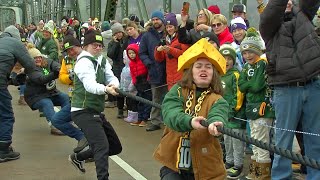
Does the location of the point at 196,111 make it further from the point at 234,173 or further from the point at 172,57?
the point at 172,57

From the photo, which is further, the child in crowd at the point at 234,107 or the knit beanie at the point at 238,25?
the knit beanie at the point at 238,25

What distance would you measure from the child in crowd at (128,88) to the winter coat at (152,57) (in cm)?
81

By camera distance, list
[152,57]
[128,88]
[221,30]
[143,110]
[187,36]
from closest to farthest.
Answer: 1. [221,30]
2. [187,36]
3. [152,57]
4. [143,110]
5. [128,88]

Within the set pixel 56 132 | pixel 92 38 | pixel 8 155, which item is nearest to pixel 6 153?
pixel 8 155

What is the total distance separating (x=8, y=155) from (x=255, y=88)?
3.40 m

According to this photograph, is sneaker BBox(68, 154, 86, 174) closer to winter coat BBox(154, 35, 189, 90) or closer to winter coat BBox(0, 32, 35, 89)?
winter coat BBox(0, 32, 35, 89)

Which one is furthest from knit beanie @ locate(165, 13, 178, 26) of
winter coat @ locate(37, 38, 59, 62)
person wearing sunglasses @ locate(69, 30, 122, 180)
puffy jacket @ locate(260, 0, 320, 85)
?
winter coat @ locate(37, 38, 59, 62)

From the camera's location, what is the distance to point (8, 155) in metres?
7.02

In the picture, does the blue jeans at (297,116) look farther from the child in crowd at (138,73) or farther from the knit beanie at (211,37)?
the child in crowd at (138,73)

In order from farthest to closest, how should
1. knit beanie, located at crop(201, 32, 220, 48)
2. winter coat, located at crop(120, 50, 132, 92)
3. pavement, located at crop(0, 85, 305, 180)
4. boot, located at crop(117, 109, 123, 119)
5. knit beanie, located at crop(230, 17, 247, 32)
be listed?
boot, located at crop(117, 109, 123, 119), winter coat, located at crop(120, 50, 132, 92), knit beanie, located at crop(230, 17, 247, 32), knit beanie, located at crop(201, 32, 220, 48), pavement, located at crop(0, 85, 305, 180)

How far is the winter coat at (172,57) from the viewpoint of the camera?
7.86m

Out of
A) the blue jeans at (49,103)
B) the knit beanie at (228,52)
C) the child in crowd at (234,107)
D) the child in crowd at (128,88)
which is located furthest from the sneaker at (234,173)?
the child in crowd at (128,88)

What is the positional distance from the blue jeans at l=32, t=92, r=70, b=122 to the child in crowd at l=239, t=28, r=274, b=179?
347 cm

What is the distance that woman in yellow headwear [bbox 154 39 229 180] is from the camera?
3.74 metres
